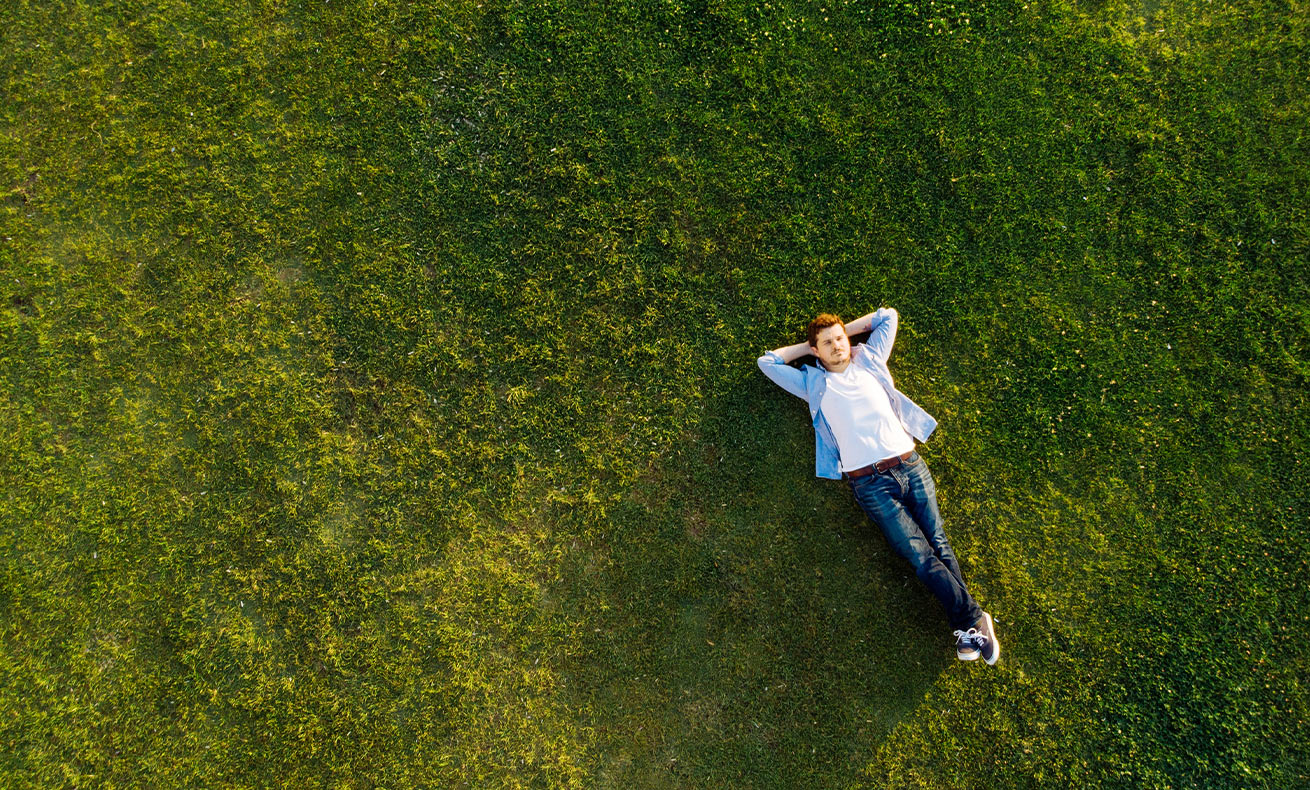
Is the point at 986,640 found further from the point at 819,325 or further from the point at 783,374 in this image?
the point at 819,325

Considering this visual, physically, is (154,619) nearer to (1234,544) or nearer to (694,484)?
(694,484)

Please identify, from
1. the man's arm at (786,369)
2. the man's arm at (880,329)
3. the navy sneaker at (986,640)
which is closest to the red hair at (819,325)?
the man's arm at (786,369)

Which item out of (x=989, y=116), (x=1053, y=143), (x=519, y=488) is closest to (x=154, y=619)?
(x=519, y=488)

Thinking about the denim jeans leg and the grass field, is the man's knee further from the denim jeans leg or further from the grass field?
the grass field

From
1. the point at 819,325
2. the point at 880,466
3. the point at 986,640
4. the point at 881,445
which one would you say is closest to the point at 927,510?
the point at 880,466

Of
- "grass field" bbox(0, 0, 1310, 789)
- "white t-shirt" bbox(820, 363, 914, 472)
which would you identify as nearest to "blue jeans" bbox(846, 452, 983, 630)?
"white t-shirt" bbox(820, 363, 914, 472)

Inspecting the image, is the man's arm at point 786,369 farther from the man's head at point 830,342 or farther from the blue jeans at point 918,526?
the blue jeans at point 918,526
